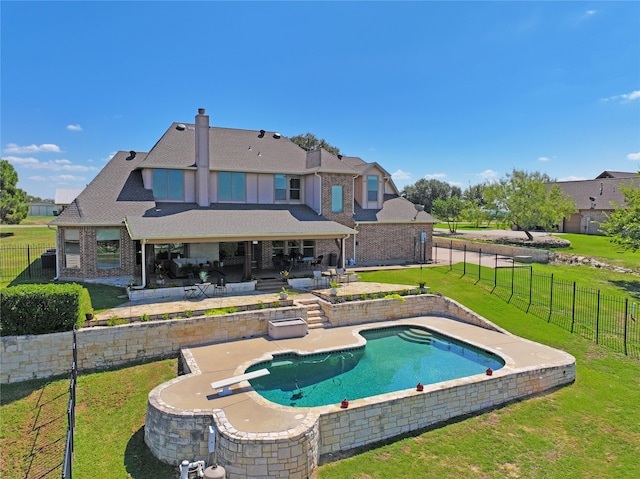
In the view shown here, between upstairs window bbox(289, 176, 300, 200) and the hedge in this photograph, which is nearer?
the hedge

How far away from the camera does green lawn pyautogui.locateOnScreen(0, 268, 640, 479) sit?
362 inches

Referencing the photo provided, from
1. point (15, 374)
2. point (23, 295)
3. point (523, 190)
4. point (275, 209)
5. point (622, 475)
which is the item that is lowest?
point (622, 475)

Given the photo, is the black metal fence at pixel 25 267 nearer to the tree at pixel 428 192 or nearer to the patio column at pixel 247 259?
the patio column at pixel 247 259

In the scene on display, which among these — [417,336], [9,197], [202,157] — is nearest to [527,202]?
[417,336]

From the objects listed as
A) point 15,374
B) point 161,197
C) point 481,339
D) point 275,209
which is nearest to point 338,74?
point 275,209

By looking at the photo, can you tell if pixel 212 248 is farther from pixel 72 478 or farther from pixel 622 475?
pixel 622 475

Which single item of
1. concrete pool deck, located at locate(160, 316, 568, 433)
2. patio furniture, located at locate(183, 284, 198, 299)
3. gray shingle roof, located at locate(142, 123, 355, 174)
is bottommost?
concrete pool deck, located at locate(160, 316, 568, 433)

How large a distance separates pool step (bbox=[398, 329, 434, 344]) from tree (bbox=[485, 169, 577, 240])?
26879 mm

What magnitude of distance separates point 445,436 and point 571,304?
1241cm

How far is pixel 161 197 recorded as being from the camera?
2217 cm

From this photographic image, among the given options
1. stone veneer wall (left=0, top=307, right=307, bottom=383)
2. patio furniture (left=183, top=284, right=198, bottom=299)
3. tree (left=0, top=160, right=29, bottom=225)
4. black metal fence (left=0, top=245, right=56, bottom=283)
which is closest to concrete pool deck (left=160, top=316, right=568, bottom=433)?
stone veneer wall (left=0, top=307, right=307, bottom=383)

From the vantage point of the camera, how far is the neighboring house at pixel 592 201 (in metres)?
49.1

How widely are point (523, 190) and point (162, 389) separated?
129ft

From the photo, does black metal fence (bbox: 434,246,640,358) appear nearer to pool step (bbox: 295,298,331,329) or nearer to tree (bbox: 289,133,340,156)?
pool step (bbox: 295,298,331,329)
